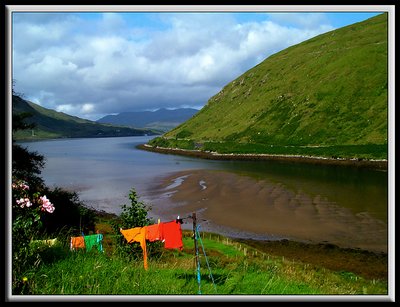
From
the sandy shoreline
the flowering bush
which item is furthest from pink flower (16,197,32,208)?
the sandy shoreline

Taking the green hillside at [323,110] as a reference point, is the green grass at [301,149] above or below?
below

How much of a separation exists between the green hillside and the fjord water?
1069 inches

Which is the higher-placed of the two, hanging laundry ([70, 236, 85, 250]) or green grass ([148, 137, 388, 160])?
green grass ([148, 137, 388, 160])

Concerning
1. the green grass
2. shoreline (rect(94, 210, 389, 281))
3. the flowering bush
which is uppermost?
the green grass

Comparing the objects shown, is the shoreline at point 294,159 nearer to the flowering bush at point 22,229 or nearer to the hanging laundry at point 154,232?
the hanging laundry at point 154,232

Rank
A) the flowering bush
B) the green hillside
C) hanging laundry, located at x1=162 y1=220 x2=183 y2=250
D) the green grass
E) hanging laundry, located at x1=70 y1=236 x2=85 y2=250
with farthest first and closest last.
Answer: the green hillside < the green grass < hanging laundry, located at x1=162 y1=220 x2=183 y2=250 < hanging laundry, located at x1=70 y1=236 x2=85 y2=250 < the flowering bush

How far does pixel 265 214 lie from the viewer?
5228 cm

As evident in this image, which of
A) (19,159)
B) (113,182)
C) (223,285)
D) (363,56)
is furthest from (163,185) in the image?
(363,56)


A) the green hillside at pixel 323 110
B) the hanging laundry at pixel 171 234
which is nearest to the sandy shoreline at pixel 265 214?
the hanging laundry at pixel 171 234

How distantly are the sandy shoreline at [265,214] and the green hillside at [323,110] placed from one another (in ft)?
176

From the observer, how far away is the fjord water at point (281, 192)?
44.4 m

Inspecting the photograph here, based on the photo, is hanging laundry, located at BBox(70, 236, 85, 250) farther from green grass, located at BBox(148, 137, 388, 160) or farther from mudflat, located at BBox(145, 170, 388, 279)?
green grass, located at BBox(148, 137, 388, 160)

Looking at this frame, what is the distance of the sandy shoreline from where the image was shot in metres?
41.9
